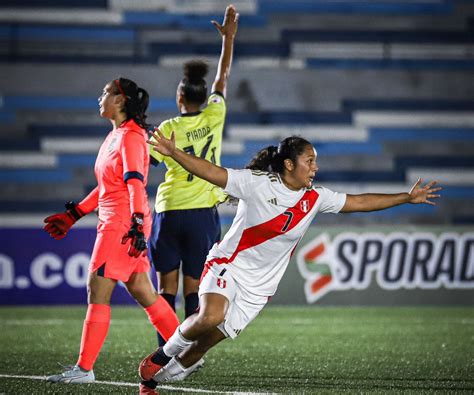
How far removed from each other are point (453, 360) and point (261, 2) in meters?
11.5

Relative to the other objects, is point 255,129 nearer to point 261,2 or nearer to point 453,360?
point 261,2

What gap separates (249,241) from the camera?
4902 millimetres

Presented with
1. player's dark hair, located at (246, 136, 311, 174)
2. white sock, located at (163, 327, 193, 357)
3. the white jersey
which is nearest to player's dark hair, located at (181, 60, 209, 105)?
player's dark hair, located at (246, 136, 311, 174)

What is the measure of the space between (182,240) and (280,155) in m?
1.34

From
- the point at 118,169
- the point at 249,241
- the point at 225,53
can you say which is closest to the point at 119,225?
the point at 118,169

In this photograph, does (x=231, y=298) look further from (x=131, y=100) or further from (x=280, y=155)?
(x=131, y=100)

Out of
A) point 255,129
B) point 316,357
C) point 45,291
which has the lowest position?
point 45,291

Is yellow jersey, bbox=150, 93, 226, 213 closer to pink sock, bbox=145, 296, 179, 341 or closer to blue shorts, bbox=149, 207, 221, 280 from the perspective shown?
blue shorts, bbox=149, 207, 221, 280

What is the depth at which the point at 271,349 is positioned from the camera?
24.1ft

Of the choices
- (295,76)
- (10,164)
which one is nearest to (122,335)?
(10,164)

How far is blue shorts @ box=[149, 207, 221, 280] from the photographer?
6.08 meters

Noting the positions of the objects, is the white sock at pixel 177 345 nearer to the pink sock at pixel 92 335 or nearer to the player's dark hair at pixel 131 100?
the pink sock at pixel 92 335

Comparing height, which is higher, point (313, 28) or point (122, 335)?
point (313, 28)

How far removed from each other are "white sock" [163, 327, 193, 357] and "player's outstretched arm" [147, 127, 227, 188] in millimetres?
814
